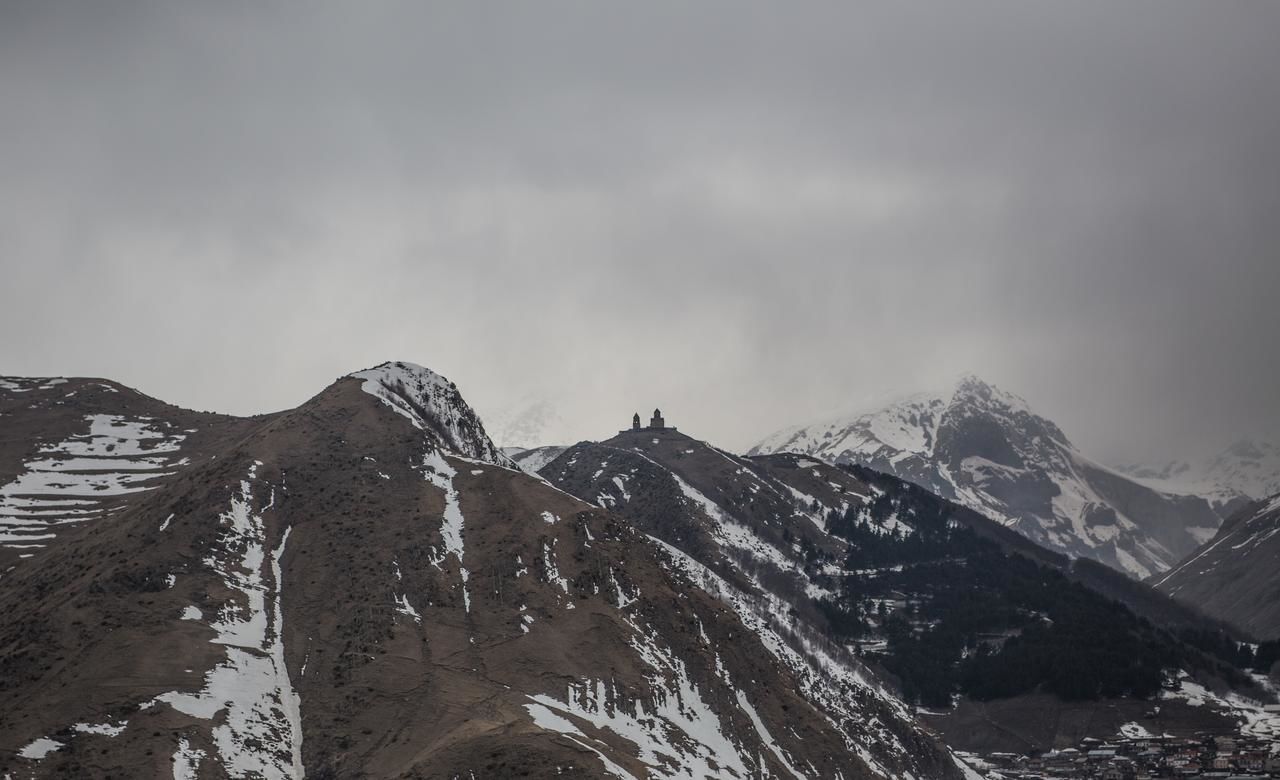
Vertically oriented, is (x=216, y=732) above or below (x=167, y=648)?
below

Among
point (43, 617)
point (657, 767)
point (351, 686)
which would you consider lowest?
point (657, 767)

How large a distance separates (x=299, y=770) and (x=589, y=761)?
3862cm

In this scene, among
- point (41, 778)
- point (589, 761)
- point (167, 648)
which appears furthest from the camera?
point (167, 648)

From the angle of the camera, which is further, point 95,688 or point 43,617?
point 43,617

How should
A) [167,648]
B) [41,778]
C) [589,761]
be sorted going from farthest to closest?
[167,648] → [589,761] → [41,778]

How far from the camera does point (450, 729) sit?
182m

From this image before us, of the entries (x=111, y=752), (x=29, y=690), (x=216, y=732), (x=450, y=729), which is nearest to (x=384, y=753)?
(x=450, y=729)

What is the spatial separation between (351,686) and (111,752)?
35913 mm

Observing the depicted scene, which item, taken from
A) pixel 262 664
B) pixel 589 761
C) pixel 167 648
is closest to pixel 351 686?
pixel 262 664

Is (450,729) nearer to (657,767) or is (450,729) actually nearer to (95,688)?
(657,767)

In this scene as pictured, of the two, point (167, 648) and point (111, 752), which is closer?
point (111, 752)

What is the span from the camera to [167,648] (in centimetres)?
19262

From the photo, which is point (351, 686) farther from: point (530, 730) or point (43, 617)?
point (43, 617)

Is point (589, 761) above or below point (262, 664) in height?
below
